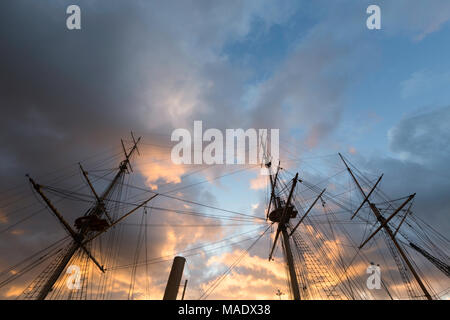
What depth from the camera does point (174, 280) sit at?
3133mm

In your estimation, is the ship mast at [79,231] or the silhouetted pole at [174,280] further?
the ship mast at [79,231]

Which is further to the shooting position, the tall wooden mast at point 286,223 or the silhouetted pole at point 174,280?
the tall wooden mast at point 286,223

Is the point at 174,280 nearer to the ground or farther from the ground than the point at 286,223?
nearer to the ground

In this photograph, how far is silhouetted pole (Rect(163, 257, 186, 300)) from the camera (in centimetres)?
299

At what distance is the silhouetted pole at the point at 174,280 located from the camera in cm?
299

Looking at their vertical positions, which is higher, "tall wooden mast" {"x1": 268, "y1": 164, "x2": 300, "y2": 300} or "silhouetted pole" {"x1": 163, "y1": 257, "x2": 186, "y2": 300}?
"tall wooden mast" {"x1": 268, "y1": 164, "x2": 300, "y2": 300}

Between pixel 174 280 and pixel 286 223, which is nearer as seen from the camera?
pixel 174 280

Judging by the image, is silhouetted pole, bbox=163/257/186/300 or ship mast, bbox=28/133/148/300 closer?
silhouetted pole, bbox=163/257/186/300

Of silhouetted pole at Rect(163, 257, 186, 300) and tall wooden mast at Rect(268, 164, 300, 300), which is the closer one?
silhouetted pole at Rect(163, 257, 186, 300)

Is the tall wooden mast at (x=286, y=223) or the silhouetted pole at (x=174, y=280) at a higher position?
the tall wooden mast at (x=286, y=223)
